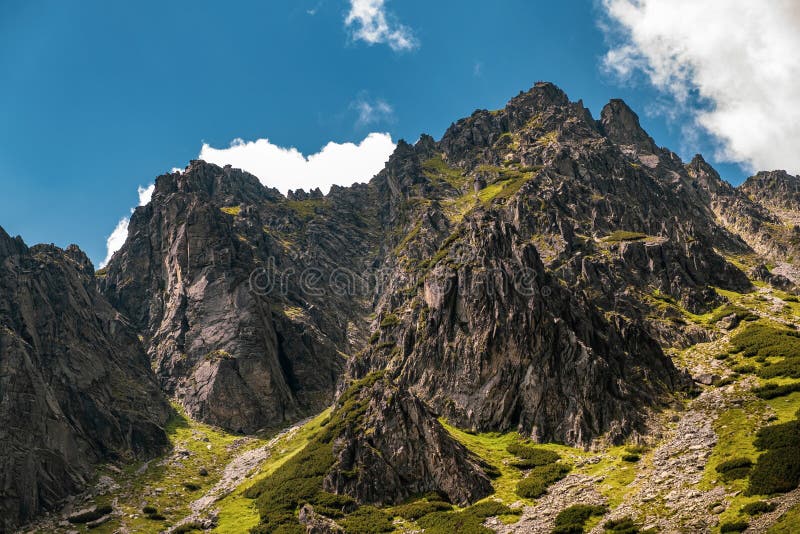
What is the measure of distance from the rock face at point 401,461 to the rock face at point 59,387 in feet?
182

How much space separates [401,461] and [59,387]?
9171 centimetres

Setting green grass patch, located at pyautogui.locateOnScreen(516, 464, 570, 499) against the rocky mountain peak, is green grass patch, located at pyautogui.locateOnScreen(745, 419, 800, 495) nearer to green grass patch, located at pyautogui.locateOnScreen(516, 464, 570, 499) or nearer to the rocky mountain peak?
green grass patch, located at pyautogui.locateOnScreen(516, 464, 570, 499)

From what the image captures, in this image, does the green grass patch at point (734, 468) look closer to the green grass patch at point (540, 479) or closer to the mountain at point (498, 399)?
the mountain at point (498, 399)

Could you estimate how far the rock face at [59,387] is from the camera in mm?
107312

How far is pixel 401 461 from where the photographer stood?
102 meters

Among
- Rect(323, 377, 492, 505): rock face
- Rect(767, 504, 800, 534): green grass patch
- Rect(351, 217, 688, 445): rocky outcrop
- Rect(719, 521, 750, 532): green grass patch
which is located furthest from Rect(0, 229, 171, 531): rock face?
Rect(767, 504, 800, 534): green grass patch

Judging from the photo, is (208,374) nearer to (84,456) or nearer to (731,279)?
(84,456)

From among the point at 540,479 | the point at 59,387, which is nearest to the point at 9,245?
the point at 59,387

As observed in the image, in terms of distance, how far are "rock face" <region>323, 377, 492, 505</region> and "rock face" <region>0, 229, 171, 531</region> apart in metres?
55.5

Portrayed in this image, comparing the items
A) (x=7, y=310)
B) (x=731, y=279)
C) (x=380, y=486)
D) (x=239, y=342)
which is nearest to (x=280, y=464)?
(x=380, y=486)

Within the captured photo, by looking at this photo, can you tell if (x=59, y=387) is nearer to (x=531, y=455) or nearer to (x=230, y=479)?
(x=230, y=479)

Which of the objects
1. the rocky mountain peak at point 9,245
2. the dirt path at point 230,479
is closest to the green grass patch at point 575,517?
the dirt path at point 230,479

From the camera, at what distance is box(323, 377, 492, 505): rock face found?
96.1m

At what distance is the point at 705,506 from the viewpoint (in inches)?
2616
